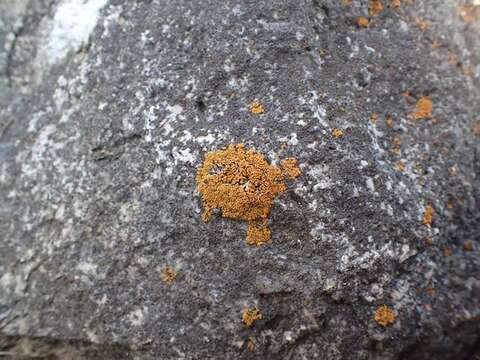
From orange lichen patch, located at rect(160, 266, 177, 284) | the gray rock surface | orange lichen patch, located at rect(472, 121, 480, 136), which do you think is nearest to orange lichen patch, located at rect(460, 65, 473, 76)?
the gray rock surface

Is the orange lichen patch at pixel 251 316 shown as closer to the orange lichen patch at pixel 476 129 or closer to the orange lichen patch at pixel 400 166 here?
the orange lichen patch at pixel 400 166

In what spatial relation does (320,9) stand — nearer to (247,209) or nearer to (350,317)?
(247,209)

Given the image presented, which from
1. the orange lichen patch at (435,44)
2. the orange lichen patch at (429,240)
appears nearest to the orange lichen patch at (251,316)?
the orange lichen patch at (429,240)

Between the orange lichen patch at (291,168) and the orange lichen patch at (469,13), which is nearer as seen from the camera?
the orange lichen patch at (291,168)

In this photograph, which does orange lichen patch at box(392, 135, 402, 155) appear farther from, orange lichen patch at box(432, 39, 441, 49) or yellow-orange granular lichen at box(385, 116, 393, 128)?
orange lichen patch at box(432, 39, 441, 49)

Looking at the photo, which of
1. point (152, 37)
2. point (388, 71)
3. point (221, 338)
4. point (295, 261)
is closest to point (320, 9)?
point (388, 71)

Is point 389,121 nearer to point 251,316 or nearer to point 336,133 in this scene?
point 336,133
